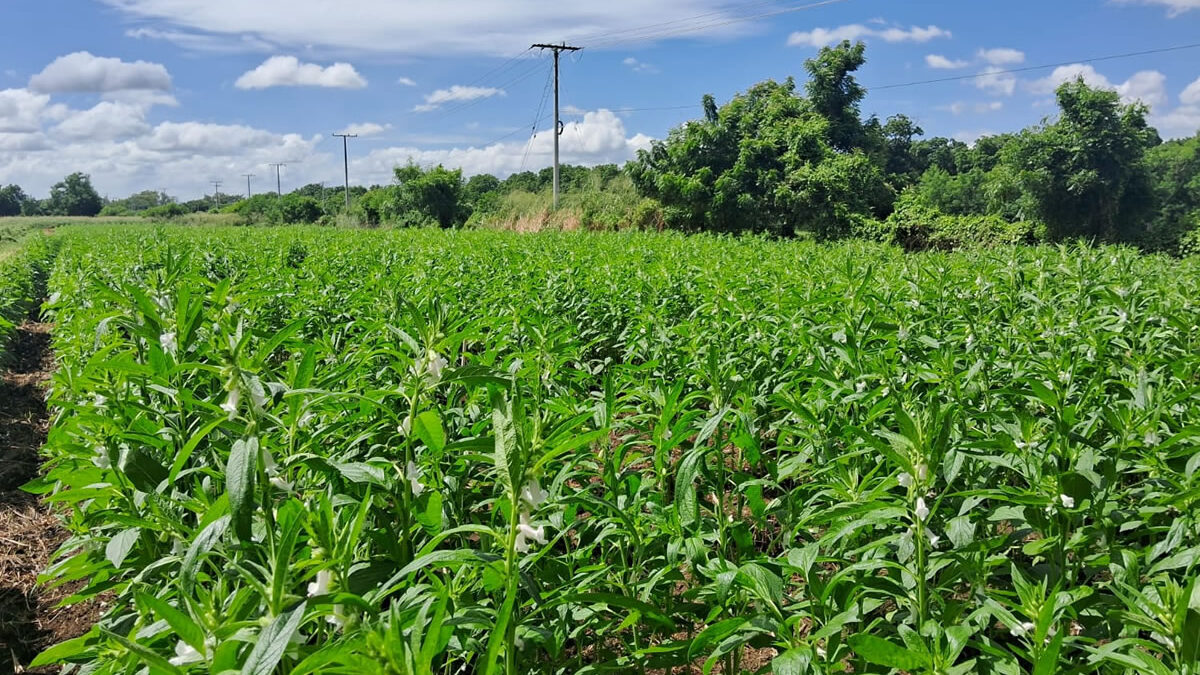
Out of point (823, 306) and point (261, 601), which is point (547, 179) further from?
point (261, 601)

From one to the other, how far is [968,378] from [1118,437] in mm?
463

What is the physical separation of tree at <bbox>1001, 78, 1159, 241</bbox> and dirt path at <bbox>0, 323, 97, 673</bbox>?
29030 millimetres

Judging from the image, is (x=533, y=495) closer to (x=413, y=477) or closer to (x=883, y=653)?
(x=413, y=477)

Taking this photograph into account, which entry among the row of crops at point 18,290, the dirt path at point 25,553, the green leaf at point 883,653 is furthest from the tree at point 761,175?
the green leaf at point 883,653

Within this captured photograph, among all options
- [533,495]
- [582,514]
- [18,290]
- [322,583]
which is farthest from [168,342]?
[18,290]

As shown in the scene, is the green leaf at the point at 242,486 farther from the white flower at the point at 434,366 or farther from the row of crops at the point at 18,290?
the row of crops at the point at 18,290

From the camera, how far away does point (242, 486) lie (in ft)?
3.99

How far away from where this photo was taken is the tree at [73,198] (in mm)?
98500

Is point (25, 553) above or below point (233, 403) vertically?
below

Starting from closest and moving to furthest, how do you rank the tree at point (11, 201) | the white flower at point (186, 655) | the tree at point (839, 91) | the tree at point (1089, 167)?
1. the white flower at point (186, 655)
2. the tree at point (1089, 167)
3. the tree at point (839, 91)
4. the tree at point (11, 201)

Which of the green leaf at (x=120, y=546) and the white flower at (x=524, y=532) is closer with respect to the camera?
→ the white flower at (x=524, y=532)

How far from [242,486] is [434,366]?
1.45 feet

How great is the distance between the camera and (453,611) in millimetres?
1404

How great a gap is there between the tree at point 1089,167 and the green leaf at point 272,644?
30132mm
